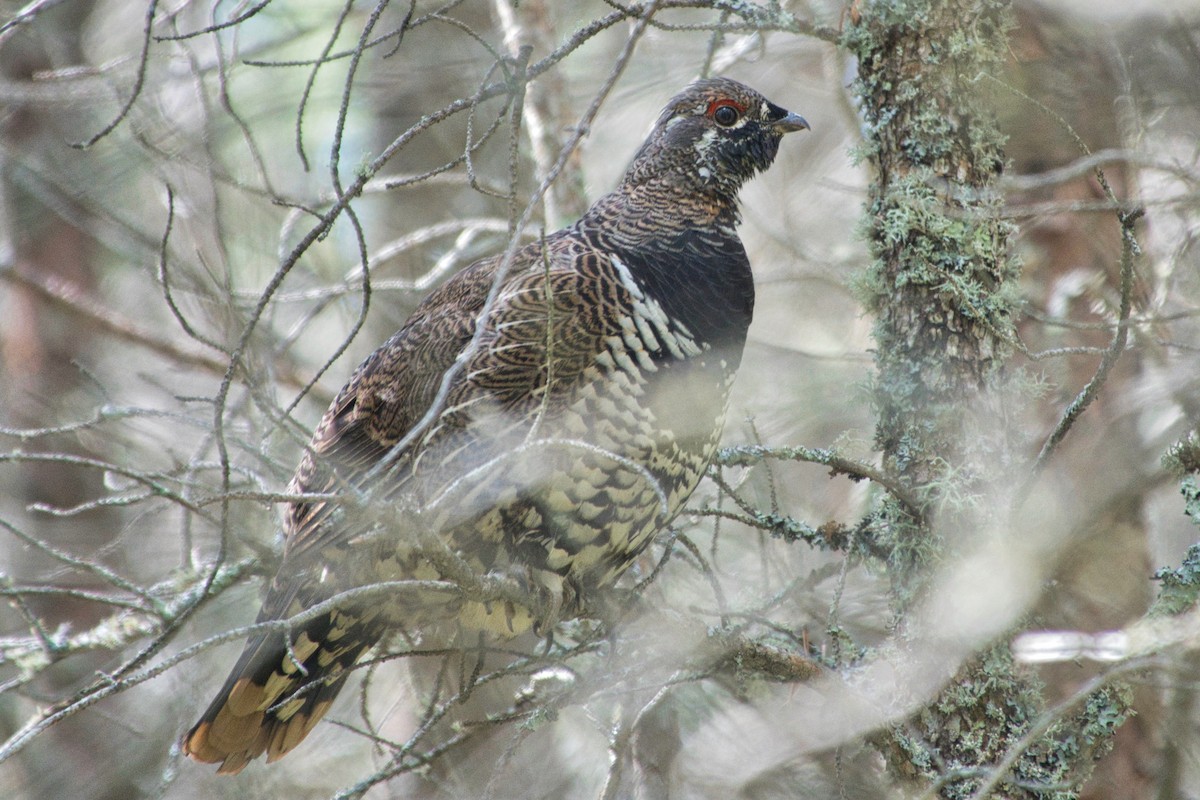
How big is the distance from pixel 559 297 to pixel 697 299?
1.43 feet

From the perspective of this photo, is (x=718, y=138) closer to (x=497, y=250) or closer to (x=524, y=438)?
(x=524, y=438)

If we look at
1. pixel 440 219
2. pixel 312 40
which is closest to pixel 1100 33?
pixel 440 219

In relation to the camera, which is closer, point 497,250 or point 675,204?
point 675,204

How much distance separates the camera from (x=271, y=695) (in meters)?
3.20

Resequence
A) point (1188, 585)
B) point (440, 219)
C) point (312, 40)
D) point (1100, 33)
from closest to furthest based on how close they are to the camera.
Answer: point (1188, 585)
point (1100, 33)
point (440, 219)
point (312, 40)

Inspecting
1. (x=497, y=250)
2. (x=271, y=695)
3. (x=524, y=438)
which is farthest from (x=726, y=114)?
(x=271, y=695)

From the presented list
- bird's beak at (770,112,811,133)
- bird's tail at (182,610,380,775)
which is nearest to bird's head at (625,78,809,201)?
bird's beak at (770,112,811,133)

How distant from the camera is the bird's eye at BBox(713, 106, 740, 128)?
11.7 ft

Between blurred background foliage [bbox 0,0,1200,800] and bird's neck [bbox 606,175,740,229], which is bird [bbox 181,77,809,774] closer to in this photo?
bird's neck [bbox 606,175,740,229]

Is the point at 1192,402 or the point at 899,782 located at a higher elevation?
the point at 1192,402

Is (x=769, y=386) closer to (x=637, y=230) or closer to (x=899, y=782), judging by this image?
(x=637, y=230)

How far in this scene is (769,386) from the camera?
4996 mm

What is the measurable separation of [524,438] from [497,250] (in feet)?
8.57

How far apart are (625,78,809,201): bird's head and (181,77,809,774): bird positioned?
6cm
